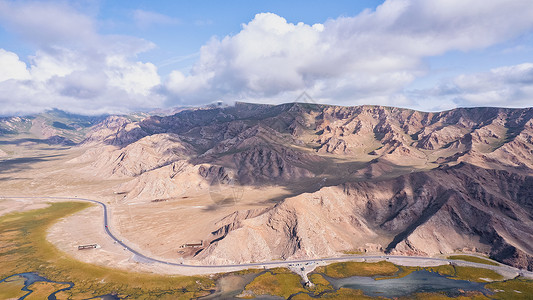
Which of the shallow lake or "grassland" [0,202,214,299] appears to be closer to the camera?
"grassland" [0,202,214,299]

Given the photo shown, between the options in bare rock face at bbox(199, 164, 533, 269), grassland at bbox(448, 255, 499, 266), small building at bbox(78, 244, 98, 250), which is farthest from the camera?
small building at bbox(78, 244, 98, 250)

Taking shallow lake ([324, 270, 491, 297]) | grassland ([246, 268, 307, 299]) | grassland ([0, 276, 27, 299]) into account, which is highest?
grassland ([246, 268, 307, 299])

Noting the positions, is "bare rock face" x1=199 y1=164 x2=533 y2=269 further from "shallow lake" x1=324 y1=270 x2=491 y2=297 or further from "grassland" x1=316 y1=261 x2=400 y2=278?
"shallow lake" x1=324 y1=270 x2=491 y2=297

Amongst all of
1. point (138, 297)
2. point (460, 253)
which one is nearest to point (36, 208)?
point (138, 297)

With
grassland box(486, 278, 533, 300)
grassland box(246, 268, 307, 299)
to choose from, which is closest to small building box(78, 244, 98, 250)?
grassland box(246, 268, 307, 299)

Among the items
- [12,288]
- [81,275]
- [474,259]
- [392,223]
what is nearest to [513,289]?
[474,259]

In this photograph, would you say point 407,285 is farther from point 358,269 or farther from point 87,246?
point 87,246

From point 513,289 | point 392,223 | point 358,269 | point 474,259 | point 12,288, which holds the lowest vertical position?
point 12,288

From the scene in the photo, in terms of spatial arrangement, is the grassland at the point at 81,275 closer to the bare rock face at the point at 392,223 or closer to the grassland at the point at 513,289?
the bare rock face at the point at 392,223

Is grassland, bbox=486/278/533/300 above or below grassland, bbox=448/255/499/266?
below
